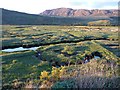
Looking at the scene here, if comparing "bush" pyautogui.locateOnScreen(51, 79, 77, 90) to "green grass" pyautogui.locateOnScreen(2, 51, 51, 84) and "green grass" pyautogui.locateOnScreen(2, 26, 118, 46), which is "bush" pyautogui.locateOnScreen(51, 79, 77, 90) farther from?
"green grass" pyautogui.locateOnScreen(2, 26, 118, 46)

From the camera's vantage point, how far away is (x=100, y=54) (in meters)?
35.8

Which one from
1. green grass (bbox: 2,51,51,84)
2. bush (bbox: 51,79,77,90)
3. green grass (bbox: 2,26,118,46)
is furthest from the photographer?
green grass (bbox: 2,26,118,46)

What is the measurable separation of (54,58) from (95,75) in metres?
13.0

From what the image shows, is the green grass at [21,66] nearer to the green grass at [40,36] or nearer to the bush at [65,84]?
the bush at [65,84]

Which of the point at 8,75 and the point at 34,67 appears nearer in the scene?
the point at 8,75

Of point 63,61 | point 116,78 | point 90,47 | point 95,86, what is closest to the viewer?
point 95,86

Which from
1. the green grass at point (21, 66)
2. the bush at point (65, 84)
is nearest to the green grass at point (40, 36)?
the green grass at point (21, 66)

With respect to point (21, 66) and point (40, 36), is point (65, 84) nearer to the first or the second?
point (21, 66)

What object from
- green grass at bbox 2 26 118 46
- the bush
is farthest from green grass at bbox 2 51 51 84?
green grass at bbox 2 26 118 46

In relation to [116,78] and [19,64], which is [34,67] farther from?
[116,78]

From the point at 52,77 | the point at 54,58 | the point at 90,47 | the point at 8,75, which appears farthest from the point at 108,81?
the point at 90,47

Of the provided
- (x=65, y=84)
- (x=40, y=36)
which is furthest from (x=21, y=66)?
(x=40, y=36)

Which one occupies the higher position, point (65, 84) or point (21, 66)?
point (65, 84)

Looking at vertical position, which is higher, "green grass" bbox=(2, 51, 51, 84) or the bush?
the bush
